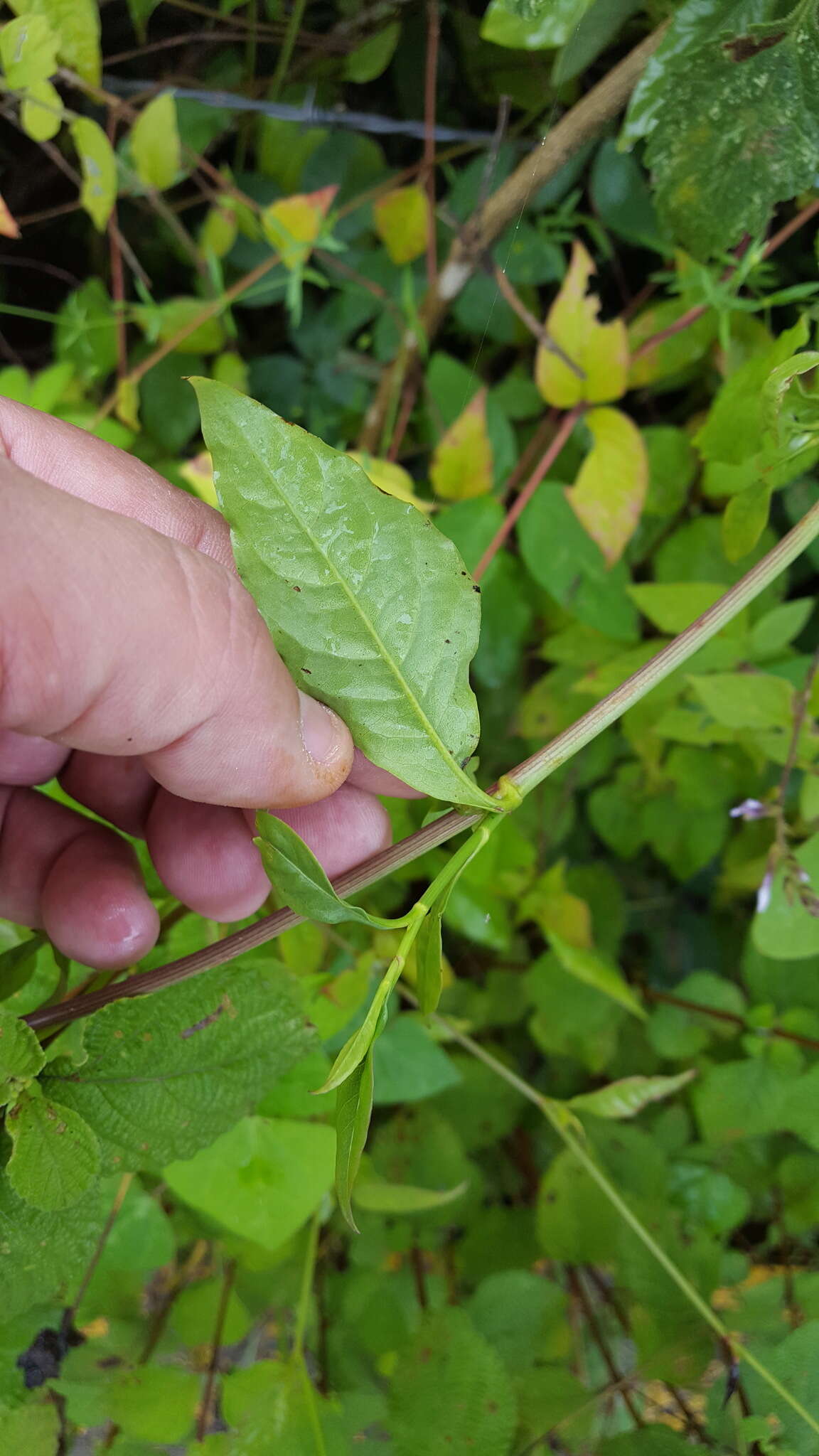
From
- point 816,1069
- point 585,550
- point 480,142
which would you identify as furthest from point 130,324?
point 816,1069

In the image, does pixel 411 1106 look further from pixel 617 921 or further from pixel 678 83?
pixel 678 83

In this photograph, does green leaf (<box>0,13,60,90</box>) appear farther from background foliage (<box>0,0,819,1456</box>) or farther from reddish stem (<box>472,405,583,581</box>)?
reddish stem (<box>472,405,583,581</box>)

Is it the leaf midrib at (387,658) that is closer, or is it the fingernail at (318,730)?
the leaf midrib at (387,658)

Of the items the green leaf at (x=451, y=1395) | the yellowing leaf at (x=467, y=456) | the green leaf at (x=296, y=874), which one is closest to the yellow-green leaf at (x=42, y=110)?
the yellowing leaf at (x=467, y=456)

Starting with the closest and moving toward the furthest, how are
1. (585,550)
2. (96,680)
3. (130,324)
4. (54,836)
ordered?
(96,680), (54,836), (585,550), (130,324)

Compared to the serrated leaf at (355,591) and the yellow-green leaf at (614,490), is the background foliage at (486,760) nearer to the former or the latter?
the yellow-green leaf at (614,490)
